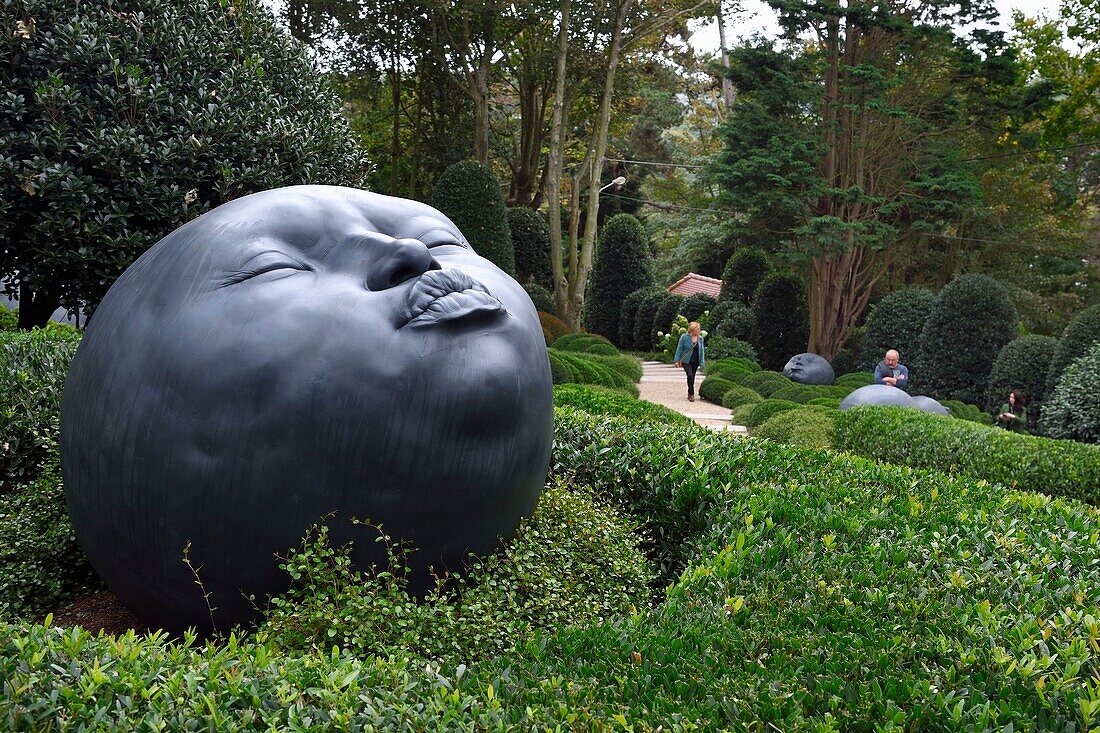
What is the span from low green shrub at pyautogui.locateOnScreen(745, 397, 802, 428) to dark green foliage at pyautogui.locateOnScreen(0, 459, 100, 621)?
9.54 m

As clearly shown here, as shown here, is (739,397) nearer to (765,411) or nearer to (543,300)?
(765,411)

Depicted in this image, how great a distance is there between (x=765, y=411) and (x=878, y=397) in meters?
1.56

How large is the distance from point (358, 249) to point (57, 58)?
3.80 m

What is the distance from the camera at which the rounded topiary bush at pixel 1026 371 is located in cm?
1373

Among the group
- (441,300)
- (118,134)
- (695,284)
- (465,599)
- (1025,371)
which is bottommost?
(465,599)

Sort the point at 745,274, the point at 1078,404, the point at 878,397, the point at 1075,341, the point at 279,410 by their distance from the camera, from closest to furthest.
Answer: the point at 279,410 < the point at 1078,404 < the point at 878,397 < the point at 1075,341 < the point at 745,274

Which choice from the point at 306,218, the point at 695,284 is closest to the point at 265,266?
the point at 306,218

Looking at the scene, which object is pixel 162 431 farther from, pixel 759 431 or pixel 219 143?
pixel 759 431

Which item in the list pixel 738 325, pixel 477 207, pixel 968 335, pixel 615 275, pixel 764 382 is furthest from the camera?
pixel 615 275

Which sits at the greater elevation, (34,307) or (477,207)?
(477,207)

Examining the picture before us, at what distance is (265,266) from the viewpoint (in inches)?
132

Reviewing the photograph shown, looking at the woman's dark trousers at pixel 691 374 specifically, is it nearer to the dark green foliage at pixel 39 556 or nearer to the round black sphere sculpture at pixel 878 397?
the round black sphere sculpture at pixel 878 397

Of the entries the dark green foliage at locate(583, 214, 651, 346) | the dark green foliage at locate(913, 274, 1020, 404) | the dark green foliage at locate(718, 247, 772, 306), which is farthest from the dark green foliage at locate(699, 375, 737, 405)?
the dark green foliage at locate(583, 214, 651, 346)

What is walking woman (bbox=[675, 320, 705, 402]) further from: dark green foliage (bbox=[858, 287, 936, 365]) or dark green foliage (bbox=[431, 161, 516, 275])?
dark green foliage (bbox=[858, 287, 936, 365])
